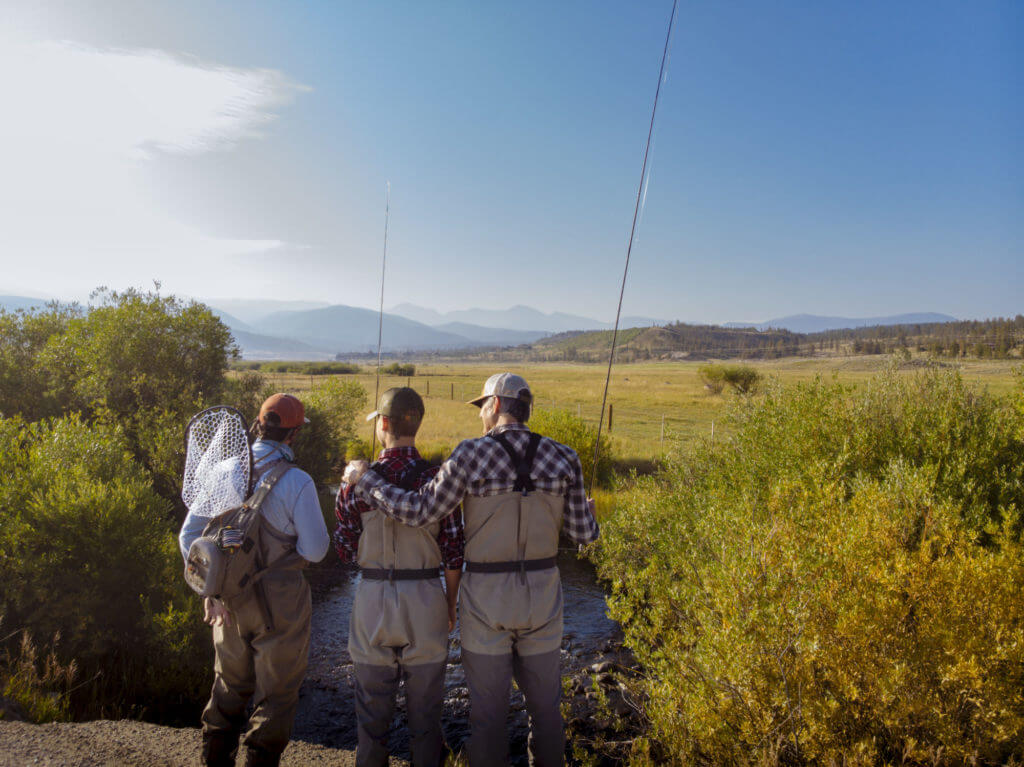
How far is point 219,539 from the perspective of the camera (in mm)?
3102

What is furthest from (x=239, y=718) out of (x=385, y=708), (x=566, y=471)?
(x=566, y=471)

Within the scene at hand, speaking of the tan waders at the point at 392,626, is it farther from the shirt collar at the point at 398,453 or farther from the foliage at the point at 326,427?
the foliage at the point at 326,427

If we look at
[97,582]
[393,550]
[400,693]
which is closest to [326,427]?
[97,582]

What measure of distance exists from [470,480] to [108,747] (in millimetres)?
3578

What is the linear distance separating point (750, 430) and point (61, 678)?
8210 millimetres

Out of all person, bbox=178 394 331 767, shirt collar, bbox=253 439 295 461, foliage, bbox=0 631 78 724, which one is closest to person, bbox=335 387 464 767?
person, bbox=178 394 331 767

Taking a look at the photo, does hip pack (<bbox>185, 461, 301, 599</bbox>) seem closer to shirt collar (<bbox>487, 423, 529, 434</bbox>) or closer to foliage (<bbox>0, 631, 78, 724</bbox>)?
shirt collar (<bbox>487, 423, 529, 434</bbox>)

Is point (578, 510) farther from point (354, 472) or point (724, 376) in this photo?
point (724, 376)

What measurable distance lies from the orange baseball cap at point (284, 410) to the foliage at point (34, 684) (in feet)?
11.4

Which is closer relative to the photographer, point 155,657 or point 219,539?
point 219,539

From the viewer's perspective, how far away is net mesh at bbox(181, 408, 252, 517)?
3320 mm

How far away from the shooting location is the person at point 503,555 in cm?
303

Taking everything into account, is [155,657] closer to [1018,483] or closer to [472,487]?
[472,487]

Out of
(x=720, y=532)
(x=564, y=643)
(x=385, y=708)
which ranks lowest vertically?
(x=564, y=643)
